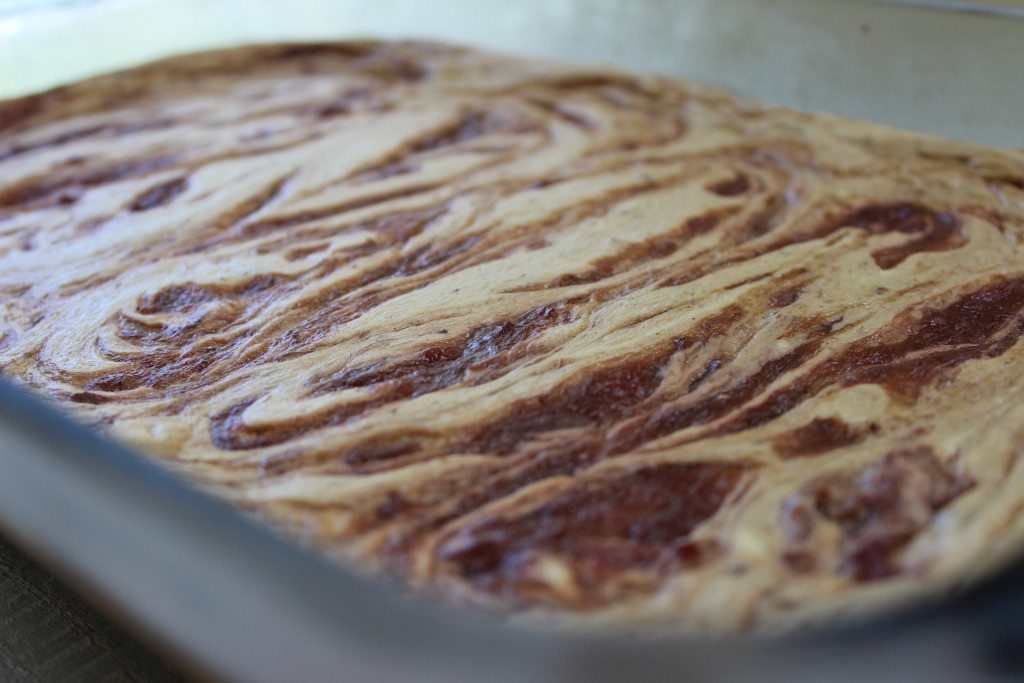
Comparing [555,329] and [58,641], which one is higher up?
[555,329]

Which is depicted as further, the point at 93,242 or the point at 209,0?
the point at 209,0

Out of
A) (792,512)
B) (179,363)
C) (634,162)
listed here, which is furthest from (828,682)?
(634,162)

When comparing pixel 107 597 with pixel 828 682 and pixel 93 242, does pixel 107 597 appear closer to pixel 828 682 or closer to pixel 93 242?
pixel 828 682

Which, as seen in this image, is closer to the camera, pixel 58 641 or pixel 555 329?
pixel 58 641

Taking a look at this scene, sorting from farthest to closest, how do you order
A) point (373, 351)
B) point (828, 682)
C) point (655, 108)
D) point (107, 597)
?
1. point (655, 108)
2. point (373, 351)
3. point (107, 597)
4. point (828, 682)

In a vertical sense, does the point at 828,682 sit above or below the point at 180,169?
below

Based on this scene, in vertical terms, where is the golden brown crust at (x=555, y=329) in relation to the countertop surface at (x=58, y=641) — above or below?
above

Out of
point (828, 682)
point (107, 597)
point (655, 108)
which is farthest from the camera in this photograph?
point (655, 108)

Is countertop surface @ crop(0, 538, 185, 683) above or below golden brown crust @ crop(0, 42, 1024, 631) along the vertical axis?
below
